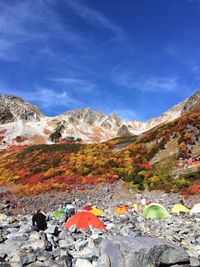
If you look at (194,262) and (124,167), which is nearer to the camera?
(194,262)

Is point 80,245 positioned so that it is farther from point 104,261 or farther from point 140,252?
point 140,252

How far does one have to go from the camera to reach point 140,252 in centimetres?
1195

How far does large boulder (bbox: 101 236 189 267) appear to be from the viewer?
38.8 feet

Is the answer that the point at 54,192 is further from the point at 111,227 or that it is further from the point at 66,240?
the point at 66,240

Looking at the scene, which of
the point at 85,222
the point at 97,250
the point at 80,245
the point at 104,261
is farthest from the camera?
the point at 85,222

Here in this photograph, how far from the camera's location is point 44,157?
71375mm

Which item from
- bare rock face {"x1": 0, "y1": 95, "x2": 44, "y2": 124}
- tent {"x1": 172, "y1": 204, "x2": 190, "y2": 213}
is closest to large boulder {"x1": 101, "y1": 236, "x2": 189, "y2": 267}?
tent {"x1": 172, "y1": 204, "x2": 190, "y2": 213}

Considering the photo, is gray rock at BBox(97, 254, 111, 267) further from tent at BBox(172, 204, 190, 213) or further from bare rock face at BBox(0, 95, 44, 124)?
bare rock face at BBox(0, 95, 44, 124)

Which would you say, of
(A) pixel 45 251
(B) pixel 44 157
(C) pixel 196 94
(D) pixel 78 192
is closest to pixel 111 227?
(A) pixel 45 251

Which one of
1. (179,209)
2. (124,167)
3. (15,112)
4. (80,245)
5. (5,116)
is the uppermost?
(15,112)

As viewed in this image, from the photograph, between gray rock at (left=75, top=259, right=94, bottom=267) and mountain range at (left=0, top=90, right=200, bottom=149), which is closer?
gray rock at (left=75, top=259, right=94, bottom=267)

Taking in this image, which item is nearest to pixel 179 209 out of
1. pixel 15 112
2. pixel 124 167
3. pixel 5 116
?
pixel 124 167

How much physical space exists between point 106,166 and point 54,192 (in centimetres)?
1214

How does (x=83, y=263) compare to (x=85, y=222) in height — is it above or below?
below
